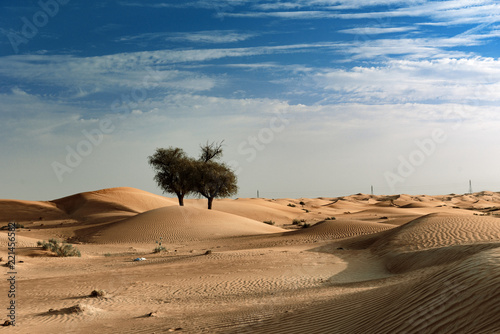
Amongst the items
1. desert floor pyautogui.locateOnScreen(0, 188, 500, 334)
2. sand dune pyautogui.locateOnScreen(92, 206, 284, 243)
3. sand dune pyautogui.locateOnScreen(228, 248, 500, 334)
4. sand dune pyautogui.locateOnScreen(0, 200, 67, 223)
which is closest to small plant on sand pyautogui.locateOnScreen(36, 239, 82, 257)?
desert floor pyautogui.locateOnScreen(0, 188, 500, 334)

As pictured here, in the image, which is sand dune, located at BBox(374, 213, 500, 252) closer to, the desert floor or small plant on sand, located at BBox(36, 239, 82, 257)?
the desert floor

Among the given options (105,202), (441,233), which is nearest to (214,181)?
(105,202)

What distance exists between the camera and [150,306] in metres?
11.1

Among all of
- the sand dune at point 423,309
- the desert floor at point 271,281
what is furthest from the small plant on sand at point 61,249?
the sand dune at point 423,309

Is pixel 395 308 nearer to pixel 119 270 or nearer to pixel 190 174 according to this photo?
pixel 119 270

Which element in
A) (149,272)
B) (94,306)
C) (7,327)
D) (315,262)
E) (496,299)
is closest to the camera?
(496,299)

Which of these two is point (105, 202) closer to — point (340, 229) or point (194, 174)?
point (194, 174)

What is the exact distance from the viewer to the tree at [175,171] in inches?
1938

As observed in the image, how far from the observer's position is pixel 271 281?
46.0ft

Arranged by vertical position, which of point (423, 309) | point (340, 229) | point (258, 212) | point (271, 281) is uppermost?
point (423, 309)

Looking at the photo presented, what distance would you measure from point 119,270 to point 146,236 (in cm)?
1404

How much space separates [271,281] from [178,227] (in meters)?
19.3

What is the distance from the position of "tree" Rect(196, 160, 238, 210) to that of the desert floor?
1529 cm

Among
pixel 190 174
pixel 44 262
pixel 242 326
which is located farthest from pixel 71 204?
pixel 242 326
